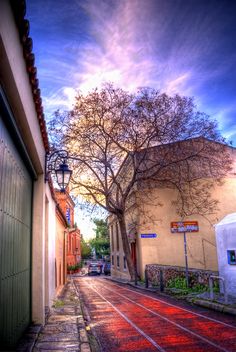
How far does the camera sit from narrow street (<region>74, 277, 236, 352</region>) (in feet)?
19.5

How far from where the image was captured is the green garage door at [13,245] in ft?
14.1

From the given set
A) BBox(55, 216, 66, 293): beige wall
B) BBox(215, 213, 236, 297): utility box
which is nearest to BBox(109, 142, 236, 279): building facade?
BBox(55, 216, 66, 293): beige wall

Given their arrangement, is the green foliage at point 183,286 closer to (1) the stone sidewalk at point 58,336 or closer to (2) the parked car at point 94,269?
(1) the stone sidewalk at point 58,336

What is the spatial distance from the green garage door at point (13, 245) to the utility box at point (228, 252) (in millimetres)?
6533

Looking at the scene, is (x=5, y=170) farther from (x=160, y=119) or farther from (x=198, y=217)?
(x=198, y=217)

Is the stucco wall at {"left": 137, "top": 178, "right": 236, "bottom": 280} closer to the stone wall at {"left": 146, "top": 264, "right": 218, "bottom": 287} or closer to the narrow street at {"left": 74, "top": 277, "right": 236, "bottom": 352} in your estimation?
the stone wall at {"left": 146, "top": 264, "right": 218, "bottom": 287}

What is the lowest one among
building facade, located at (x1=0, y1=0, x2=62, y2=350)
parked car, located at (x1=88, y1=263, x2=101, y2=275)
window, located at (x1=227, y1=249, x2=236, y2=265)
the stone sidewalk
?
parked car, located at (x1=88, y1=263, x2=101, y2=275)

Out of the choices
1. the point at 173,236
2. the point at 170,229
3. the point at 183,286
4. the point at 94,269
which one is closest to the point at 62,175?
the point at 183,286

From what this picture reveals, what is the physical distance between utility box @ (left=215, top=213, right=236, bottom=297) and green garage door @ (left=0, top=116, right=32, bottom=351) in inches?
257

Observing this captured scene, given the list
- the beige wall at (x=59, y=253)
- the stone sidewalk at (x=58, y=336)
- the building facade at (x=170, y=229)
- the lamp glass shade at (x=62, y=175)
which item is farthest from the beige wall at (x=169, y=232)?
the lamp glass shade at (x=62, y=175)

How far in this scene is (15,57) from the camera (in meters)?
3.90

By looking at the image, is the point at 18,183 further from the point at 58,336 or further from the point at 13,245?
the point at 58,336

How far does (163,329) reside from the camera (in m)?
7.29

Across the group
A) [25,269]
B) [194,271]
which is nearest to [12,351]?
[25,269]
